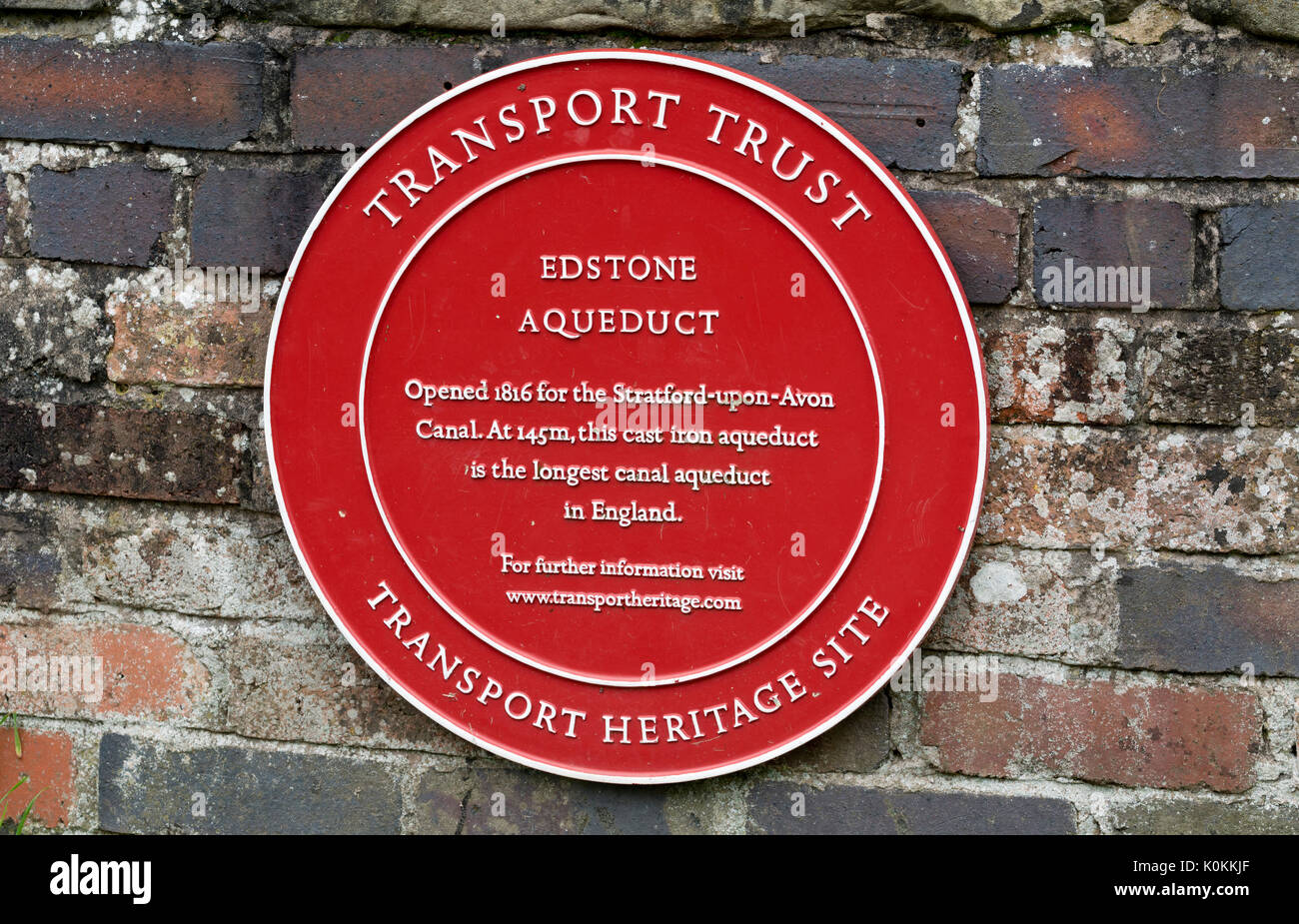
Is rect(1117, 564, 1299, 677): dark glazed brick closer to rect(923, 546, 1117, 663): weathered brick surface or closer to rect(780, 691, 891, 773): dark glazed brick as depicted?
rect(923, 546, 1117, 663): weathered brick surface

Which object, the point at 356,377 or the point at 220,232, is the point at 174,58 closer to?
the point at 220,232

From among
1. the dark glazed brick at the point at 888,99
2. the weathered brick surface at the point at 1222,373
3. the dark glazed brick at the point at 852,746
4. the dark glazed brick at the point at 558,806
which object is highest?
the dark glazed brick at the point at 888,99

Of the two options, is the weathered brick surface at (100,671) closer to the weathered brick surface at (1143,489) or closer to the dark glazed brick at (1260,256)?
the weathered brick surface at (1143,489)

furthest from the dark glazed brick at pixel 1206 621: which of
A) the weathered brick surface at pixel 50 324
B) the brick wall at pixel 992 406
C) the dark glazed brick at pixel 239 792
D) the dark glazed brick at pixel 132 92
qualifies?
the weathered brick surface at pixel 50 324

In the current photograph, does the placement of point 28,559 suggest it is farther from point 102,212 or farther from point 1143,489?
point 1143,489

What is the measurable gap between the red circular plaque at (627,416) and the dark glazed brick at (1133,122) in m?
0.23

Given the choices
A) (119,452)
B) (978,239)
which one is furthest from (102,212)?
(978,239)

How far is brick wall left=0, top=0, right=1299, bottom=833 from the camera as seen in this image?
1.53 m

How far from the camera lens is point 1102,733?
159 centimetres

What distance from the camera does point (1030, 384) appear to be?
156 cm

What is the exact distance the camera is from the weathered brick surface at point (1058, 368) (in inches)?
60.8

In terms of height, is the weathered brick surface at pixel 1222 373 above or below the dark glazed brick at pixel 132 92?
below

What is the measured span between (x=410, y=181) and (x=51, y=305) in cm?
68

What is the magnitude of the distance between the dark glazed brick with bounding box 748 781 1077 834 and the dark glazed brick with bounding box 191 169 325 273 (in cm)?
118
